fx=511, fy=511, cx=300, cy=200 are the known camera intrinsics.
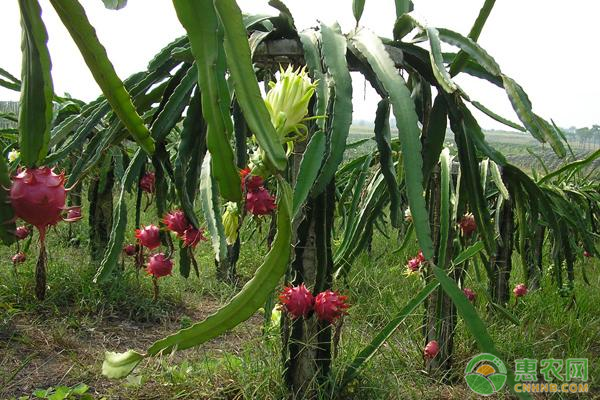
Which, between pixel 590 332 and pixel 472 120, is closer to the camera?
pixel 472 120

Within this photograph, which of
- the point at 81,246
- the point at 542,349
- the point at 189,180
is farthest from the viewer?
the point at 81,246

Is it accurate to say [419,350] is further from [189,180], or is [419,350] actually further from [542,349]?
[189,180]

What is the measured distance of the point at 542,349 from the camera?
169 cm

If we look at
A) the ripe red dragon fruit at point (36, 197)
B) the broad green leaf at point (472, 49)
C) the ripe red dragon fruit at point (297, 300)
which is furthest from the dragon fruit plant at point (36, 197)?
the broad green leaf at point (472, 49)

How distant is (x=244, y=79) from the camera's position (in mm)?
504

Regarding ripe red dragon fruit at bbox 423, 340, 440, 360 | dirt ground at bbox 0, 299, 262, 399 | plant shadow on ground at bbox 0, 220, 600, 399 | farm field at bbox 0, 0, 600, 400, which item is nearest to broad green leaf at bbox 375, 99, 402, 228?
farm field at bbox 0, 0, 600, 400

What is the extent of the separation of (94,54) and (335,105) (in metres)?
0.32

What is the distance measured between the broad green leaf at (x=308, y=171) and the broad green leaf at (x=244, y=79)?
0.37ft

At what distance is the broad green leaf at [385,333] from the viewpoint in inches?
40.4

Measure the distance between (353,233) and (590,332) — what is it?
1199mm

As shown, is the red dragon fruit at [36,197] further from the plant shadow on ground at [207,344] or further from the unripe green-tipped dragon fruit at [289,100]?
the plant shadow on ground at [207,344]

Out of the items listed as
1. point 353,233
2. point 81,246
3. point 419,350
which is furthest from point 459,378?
point 81,246

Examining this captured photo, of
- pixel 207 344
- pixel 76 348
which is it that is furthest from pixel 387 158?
pixel 76 348

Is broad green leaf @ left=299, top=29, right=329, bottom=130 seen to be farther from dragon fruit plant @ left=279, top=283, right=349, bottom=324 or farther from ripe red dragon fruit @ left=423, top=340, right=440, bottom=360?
ripe red dragon fruit @ left=423, top=340, right=440, bottom=360
